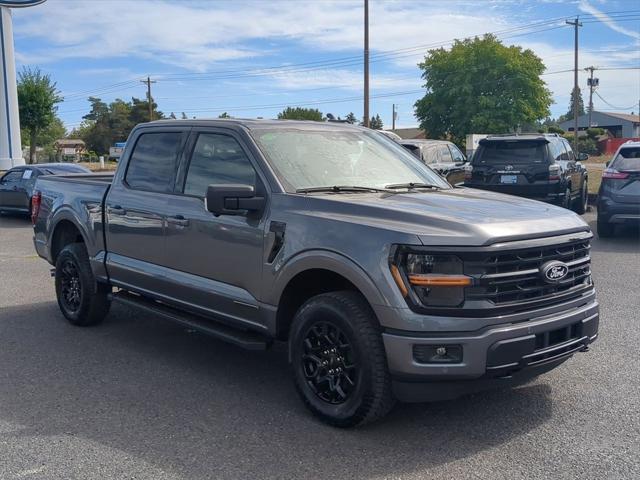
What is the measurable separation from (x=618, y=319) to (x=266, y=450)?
168 inches

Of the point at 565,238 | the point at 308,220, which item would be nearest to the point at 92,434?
the point at 308,220

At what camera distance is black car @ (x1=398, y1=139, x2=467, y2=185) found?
17.0 m

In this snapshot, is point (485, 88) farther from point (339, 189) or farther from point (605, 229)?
point (339, 189)

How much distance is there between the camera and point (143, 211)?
19.4 ft

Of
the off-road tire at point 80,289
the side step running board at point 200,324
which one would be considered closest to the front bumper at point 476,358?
the side step running board at point 200,324

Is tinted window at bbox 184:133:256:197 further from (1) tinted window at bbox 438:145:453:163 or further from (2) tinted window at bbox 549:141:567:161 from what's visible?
(1) tinted window at bbox 438:145:453:163

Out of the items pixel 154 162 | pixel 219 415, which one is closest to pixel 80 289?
pixel 154 162

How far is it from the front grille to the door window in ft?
52.2

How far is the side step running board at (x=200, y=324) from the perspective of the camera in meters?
4.89

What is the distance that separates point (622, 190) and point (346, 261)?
8927mm

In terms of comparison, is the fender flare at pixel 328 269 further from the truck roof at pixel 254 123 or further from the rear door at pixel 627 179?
the rear door at pixel 627 179

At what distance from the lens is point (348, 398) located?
14.1 ft

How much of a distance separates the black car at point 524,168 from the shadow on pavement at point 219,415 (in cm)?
839

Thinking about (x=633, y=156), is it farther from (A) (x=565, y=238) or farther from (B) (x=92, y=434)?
(B) (x=92, y=434)
